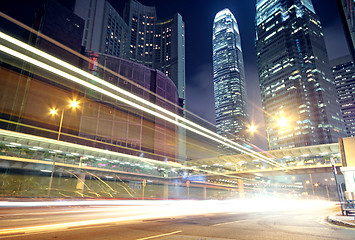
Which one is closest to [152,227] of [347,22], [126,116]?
[347,22]

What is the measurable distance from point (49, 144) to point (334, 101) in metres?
225

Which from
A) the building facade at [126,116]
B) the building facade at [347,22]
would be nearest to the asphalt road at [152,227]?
the building facade at [347,22]

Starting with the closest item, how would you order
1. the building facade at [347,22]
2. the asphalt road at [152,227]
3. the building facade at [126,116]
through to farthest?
1. the asphalt road at [152,227]
2. the building facade at [347,22]
3. the building facade at [126,116]

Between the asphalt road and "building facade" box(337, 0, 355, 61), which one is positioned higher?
"building facade" box(337, 0, 355, 61)

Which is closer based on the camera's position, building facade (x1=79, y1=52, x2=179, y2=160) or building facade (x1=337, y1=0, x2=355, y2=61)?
building facade (x1=337, y1=0, x2=355, y2=61)

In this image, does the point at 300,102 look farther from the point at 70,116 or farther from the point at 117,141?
the point at 70,116

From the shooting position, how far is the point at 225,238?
269 inches

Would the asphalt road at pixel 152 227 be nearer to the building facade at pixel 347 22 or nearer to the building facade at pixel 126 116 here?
the building facade at pixel 347 22

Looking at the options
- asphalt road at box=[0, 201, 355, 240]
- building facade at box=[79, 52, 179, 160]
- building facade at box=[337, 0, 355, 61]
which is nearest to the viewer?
asphalt road at box=[0, 201, 355, 240]

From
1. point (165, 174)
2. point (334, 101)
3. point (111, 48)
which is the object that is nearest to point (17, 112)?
point (165, 174)

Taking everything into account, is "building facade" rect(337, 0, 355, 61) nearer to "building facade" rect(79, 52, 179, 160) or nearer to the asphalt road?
the asphalt road

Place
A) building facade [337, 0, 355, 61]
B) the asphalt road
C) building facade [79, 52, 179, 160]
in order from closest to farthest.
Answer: the asphalt road, building facade [337, 0, 355, 61], building facade [79, 52, 179, 160]

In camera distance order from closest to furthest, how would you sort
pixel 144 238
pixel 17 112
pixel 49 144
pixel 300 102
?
pixel 144 238, pixel 49 144, pixel 17 112, pixel 300 102

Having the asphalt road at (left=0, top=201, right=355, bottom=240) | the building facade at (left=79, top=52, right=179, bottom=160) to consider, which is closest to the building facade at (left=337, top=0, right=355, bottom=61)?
the asphalt road at (left=0, top=201, right=355, bottom=240)
